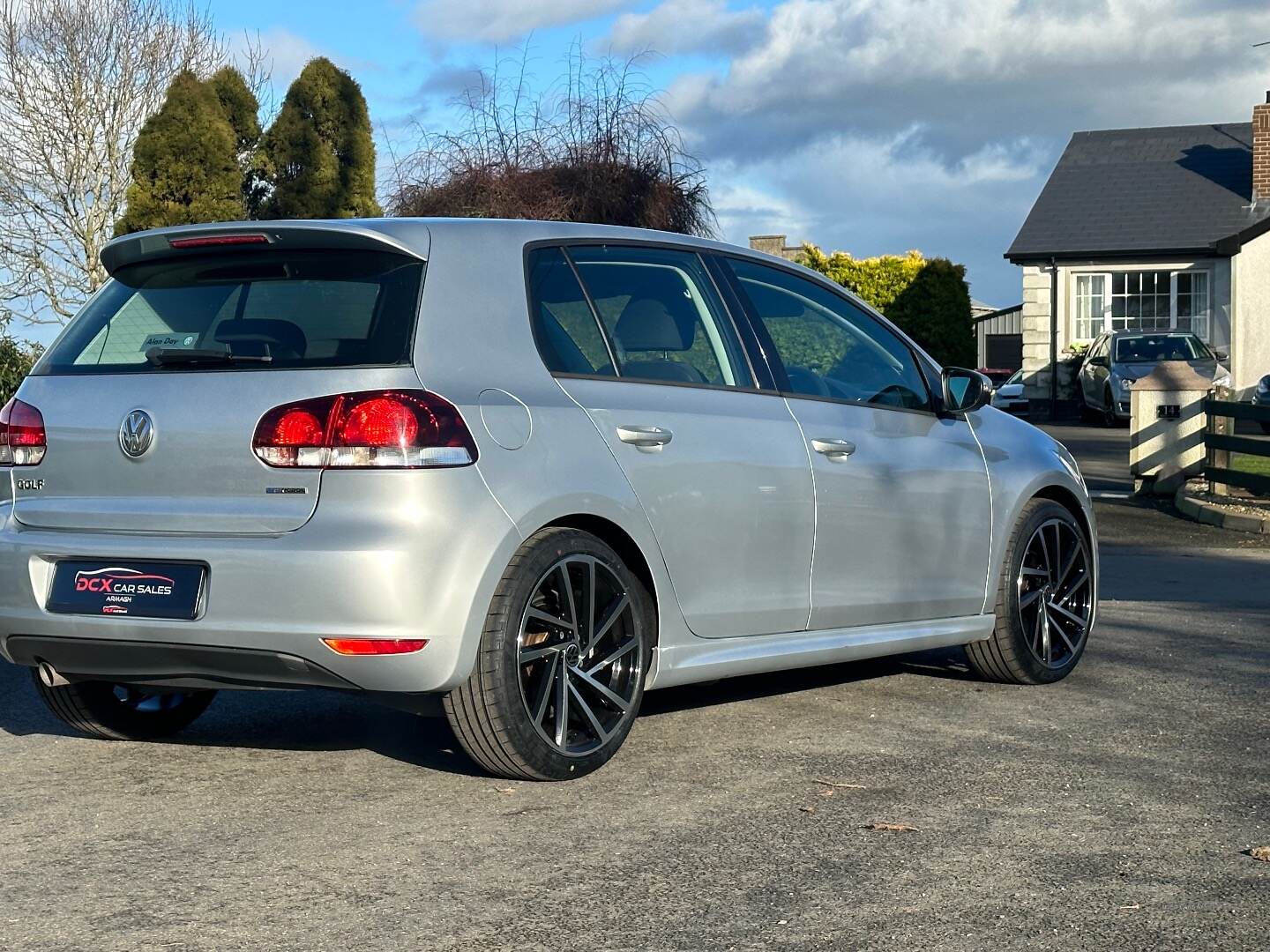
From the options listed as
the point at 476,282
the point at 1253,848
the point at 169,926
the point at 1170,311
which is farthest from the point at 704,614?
the point at 1170,311

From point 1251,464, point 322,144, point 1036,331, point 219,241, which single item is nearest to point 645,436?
point 219,241

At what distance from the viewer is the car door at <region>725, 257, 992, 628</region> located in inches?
241

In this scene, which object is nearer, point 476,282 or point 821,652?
point 476,282

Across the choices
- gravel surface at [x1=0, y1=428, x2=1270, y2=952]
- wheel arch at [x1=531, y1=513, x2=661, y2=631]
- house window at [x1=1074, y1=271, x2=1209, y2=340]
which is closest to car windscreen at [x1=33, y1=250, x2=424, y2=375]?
wheel arch at [x1=531, y1=513, x2=661, y2=631]

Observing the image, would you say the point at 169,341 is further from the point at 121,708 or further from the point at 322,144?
the point at 322,144

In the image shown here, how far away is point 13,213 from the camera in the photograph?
32344mm

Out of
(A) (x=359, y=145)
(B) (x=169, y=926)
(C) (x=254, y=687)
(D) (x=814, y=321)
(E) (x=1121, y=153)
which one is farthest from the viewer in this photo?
(E) (x=1121, y=153)

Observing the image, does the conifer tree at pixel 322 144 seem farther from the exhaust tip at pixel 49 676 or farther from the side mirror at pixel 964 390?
the exhaust tip at pixel 49 676

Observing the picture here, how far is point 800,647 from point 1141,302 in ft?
105

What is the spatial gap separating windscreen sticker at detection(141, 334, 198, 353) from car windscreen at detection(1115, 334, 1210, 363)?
2673 centimetres

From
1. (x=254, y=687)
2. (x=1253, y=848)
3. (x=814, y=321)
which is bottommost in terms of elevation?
(x=1253, y=848)

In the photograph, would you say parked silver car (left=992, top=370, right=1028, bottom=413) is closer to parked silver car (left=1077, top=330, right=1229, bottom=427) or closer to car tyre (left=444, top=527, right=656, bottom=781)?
parked silver car (left=1077, top=330, right=1229, bottom=427)

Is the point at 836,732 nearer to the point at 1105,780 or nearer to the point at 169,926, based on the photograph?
the point at 1105,780

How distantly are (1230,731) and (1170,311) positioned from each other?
31.8 metres
